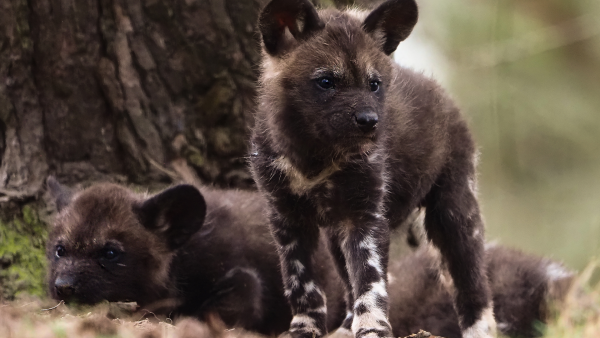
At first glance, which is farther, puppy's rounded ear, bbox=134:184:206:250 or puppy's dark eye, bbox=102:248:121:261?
puppy's rounded ear, bbox=134:184:206:250

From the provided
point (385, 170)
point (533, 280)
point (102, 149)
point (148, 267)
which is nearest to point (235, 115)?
point (102, 149)

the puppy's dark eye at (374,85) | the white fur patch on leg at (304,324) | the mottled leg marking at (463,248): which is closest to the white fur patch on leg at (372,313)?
the white fur patch on leg at (304,324)

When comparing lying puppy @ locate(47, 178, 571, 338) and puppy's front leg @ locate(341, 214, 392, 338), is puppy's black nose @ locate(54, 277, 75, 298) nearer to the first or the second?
lying puppy @ locate(47, 178, 571, 338)

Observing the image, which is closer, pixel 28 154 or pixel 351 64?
pixel 351 64

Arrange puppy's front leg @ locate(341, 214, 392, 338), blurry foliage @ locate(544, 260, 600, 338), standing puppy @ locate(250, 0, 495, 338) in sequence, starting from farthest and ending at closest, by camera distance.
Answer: standing puppy @ locate(250, 0, 495, 338) → puppy's front leg @ locate(341, 214, 392, 338) → blurry foliage @ locate(544, 260, 600, 338)

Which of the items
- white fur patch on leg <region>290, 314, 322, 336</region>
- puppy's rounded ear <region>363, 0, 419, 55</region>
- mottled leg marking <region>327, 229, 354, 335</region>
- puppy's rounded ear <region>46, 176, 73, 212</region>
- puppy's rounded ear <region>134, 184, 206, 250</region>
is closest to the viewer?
puppy's rounded ear <region>363, 0, 419, 55</region>

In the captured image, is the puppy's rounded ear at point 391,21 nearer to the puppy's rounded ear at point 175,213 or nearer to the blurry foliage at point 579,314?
the puppy's rounded ear at point 175,213

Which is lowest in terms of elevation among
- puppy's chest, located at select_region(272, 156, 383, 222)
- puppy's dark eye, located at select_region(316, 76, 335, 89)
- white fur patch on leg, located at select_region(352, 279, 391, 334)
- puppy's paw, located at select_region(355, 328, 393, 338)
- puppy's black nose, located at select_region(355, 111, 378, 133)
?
puppy's paw, located at select_region(355, 328, 393, 338)

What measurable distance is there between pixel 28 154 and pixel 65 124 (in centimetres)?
46

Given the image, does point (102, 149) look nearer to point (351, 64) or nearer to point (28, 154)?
point (28, 154)

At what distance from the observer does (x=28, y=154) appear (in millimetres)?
7875

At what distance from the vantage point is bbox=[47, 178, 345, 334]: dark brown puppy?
7.07 meters

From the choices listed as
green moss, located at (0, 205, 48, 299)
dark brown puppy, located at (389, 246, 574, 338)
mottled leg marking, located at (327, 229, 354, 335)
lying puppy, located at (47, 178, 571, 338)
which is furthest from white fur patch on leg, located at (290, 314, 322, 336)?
green moss, located at (0, 205, 48, 299)

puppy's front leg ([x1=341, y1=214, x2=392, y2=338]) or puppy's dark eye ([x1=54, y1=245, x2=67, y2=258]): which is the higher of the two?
puppy's front leg ([x1=341, y1=214, x2=392, y2=338])
